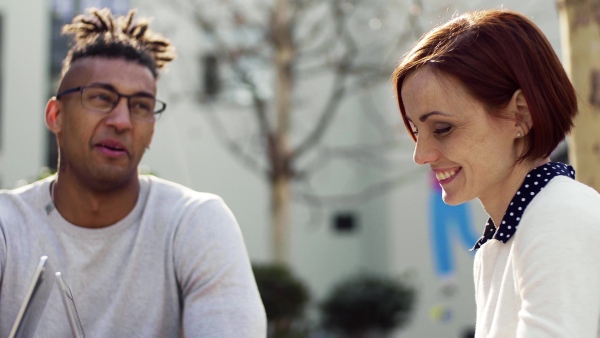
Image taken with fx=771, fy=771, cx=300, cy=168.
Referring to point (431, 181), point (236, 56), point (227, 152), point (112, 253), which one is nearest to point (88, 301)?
point (112, 253)

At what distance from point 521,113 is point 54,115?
1.60m

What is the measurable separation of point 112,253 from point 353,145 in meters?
12.3

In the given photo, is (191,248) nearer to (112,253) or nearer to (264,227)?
(112,253)

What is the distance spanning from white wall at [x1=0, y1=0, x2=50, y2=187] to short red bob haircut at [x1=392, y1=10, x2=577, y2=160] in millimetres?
→ 12458

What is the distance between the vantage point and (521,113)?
5.55ft

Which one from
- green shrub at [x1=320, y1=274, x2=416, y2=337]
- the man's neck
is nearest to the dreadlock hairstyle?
the man's neck

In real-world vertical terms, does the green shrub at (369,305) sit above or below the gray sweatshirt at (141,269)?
below

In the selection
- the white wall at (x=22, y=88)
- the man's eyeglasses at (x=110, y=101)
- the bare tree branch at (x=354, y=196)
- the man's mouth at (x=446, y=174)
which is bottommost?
the bare tree branch at (x=354, y=196)

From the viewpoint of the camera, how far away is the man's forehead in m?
2.49

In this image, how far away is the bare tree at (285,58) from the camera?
10.7m

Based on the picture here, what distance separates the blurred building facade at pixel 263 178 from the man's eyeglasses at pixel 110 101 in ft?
29.9

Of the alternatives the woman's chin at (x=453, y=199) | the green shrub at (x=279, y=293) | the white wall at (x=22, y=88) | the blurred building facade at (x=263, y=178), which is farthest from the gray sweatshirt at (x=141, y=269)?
the white wall at (x=22, y=88)

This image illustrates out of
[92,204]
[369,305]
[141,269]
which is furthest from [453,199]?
[369,305]

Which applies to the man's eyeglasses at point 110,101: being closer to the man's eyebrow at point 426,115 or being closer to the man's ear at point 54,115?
the man's ear at point 54,115
